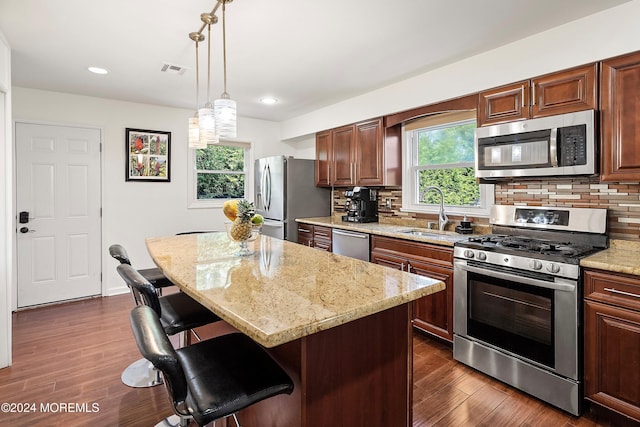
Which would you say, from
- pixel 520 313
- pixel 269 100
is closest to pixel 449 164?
pixel 520 313

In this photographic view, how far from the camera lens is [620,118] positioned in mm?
2102

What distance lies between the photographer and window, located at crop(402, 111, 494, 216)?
334 cm

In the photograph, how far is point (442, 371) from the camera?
251 cm

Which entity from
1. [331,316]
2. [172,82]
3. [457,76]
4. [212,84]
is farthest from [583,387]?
[172,82]

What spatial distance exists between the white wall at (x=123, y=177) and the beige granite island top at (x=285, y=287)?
2390 millimetres

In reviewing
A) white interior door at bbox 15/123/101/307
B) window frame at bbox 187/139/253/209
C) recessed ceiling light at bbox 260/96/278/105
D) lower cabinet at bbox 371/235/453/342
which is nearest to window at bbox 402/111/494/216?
lower cabinet at bbox 371/235/453/342

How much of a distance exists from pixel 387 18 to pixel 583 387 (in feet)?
8.27

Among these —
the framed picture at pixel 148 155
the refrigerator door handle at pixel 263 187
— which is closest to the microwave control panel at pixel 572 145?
the refrigerator door handle at pixel 263 187

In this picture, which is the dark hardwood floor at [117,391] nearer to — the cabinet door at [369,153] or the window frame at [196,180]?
the cabinet door at [369,153]

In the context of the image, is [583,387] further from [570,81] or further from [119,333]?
[119,333]

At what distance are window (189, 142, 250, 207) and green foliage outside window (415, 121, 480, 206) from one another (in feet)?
8.81

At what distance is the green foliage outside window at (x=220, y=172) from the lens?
16.2 ft

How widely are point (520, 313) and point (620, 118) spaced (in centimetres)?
133

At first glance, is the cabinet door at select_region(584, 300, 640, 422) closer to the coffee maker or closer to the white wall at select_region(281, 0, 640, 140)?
the white wall at select_region(281, 0, 640, 140)
